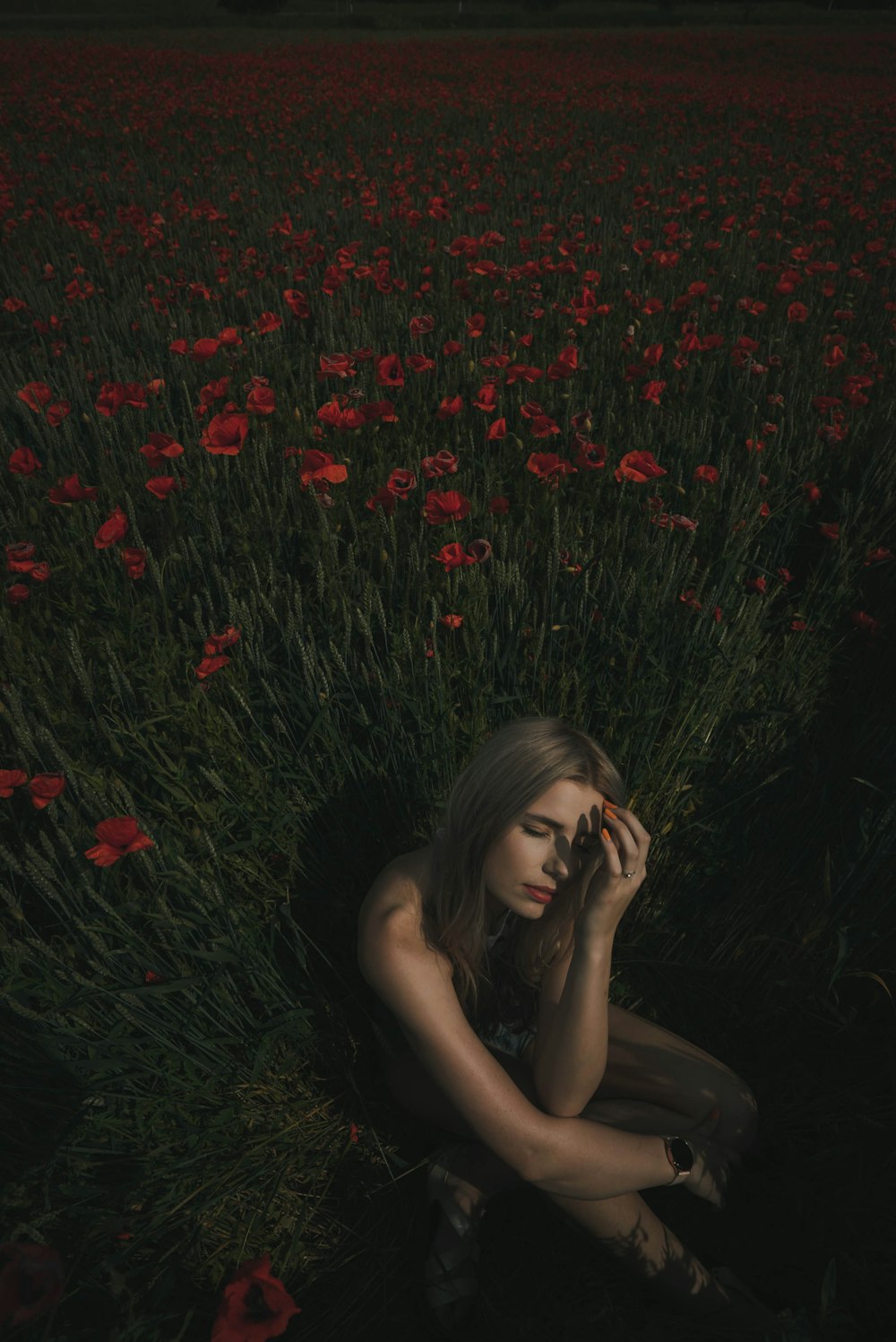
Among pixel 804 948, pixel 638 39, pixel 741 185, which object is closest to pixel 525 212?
pixel 741 185

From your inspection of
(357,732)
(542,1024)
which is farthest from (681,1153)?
(357,732)

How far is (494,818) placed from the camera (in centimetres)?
132

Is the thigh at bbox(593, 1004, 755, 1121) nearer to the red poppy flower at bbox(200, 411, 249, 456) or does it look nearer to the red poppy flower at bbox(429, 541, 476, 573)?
the red poppy flower at bbox(429, 541, 476, 573)

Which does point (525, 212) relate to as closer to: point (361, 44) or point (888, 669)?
point (888, 669)

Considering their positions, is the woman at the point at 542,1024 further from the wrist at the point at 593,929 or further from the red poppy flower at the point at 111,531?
the red poppy flower at the point at 111,531

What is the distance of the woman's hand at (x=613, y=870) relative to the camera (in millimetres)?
1278

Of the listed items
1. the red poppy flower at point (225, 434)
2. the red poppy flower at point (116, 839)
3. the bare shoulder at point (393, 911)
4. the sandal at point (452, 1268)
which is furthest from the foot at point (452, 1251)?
the red poppy flower at point (225, 434)

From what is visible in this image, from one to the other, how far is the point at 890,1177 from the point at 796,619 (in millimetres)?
1319

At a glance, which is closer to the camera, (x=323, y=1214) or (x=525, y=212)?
(x=323, y=1214)

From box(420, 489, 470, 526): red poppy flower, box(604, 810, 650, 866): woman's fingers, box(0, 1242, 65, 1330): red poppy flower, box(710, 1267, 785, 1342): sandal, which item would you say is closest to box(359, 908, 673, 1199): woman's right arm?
box(710, 1267, 785, 1342): sandal

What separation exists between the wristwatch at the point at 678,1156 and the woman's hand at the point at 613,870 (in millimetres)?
467

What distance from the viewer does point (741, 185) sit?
716 centimetres

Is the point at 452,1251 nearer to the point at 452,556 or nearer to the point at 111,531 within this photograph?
the point at 452,556

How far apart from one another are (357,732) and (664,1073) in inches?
37.6
